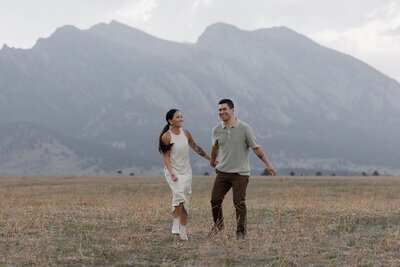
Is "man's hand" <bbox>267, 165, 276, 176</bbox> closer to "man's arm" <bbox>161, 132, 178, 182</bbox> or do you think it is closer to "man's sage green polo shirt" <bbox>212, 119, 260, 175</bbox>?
"man's sage green polo shirt" <bbox>212, 119, 260, 175</bbox>

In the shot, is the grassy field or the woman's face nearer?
the grassy field

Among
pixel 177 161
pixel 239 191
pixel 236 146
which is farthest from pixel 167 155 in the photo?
pixel 239 191

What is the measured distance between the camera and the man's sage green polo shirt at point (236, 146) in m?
9.20

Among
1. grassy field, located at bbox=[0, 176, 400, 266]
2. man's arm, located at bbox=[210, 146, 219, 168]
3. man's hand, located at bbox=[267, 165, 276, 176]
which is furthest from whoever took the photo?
man's arm, located at bbox=[210, 146, 219, 168]

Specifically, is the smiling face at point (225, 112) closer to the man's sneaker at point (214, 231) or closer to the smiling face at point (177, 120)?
the smiling face at point (177, 120)

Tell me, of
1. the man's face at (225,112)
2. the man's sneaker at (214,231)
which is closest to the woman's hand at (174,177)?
the man's sneaker at (214,231)

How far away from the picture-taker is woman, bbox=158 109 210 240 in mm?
9273

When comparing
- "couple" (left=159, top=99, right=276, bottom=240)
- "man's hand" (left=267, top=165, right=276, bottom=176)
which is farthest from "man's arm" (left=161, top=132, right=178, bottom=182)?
"man's hand" (left=267, top=165, right=276, bottom=176)

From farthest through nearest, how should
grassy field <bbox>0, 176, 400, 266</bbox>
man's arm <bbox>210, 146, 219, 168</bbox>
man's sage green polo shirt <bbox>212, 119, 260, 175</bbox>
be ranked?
man's arm <bbox>210, 146, 219, 168</bbox>
man's sage green polo shirt <bbox>212, 119, 260, 175</bbox>
grassy field <bbox>0, 176, 400, 266</bbox>

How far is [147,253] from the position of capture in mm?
8367

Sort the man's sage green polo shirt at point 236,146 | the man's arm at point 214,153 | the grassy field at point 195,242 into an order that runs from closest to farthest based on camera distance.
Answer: the grassy field at point 195,242 < the man's sage green polo shirt at point 236,146 < the man's arm at point 214,153

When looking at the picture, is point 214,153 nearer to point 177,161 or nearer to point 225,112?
point 177,161

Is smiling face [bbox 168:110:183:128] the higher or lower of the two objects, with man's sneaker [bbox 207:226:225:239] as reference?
higher

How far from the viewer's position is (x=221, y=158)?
372 inches
